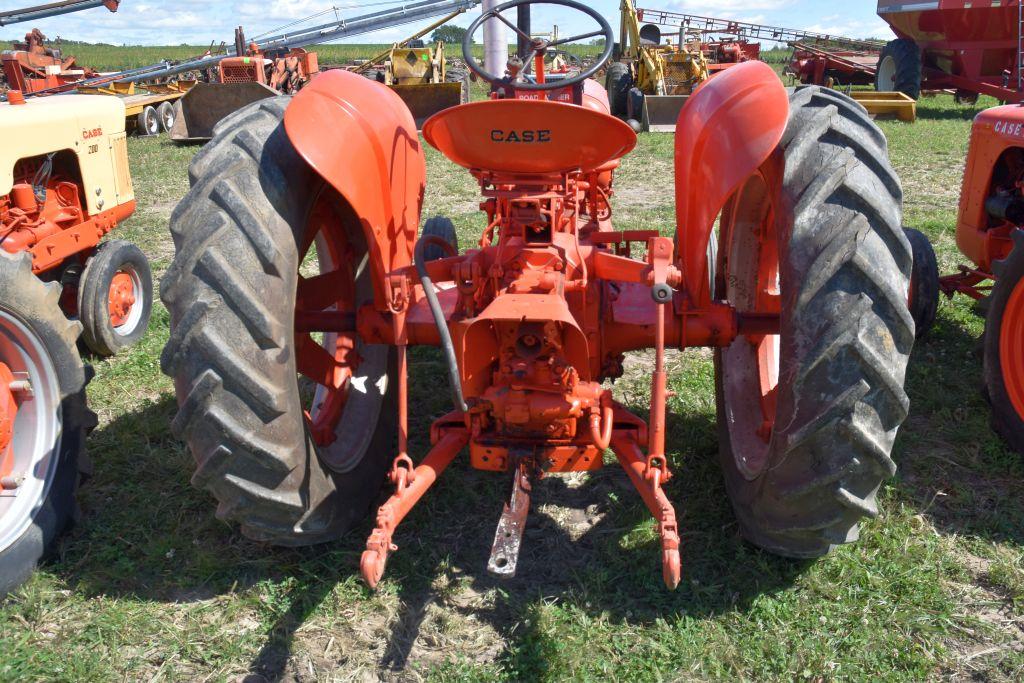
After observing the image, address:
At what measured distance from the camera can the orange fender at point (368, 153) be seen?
2311mm

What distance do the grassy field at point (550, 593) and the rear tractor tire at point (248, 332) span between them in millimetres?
308

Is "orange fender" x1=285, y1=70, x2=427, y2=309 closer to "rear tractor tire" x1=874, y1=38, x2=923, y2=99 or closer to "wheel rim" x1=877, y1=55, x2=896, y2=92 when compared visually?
"rear tractor tire" x1=874, y1=38, x2=923, y2=99

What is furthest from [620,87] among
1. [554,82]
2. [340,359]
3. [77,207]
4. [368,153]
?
[368,153]

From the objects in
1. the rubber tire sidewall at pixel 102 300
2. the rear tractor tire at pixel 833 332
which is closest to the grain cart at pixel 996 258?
the rear tractor tire at pixel 833 332

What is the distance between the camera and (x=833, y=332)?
6.82ft

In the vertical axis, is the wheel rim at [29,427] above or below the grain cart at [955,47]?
below

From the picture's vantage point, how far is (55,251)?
444cm

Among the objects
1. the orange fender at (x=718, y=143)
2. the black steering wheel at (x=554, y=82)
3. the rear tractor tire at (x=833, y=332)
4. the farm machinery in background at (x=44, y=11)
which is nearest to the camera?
the rear tractor tire at (x=833, y=332)

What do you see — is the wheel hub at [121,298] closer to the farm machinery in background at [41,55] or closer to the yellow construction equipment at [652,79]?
the farm machinery in background at [41,55]

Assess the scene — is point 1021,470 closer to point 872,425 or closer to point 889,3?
point 872,425

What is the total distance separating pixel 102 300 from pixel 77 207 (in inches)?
27.2

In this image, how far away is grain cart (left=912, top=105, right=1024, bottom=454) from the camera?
10.6 ft

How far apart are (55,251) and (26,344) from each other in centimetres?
198

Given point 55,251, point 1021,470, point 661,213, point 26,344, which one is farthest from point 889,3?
point 26,344
